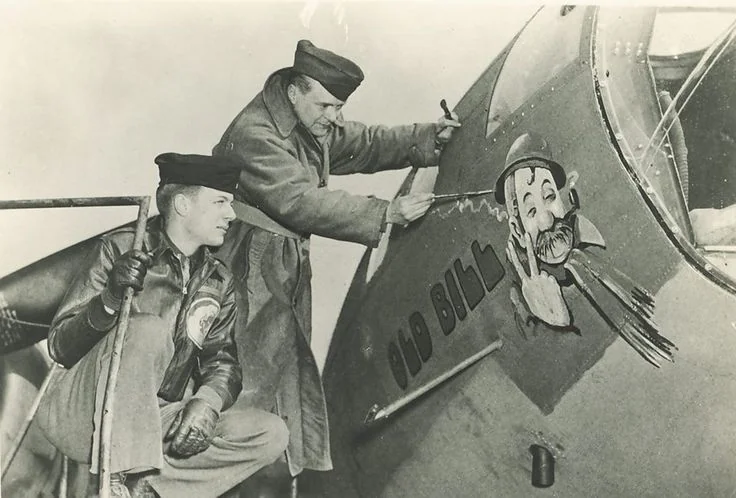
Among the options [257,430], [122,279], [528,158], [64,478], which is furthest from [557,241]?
[64,478]

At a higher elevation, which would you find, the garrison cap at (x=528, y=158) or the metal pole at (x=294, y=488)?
the garrison cap at (x=528, y=158)

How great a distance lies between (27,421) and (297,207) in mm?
1173

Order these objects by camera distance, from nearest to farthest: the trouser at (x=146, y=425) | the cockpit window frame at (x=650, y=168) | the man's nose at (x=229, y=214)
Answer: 1. the cockpit window frame at (x=650, y=168)
2. the trouser at (x=146, y=425)
3. the man's nose at (x=229, y=214)

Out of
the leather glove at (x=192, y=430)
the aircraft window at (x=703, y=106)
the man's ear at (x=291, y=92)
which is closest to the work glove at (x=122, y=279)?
the leather glove at (x=192, y=430)

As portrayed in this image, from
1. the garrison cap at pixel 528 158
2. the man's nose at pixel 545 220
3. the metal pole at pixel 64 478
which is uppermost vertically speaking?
the garrison cap at pixel 528 158

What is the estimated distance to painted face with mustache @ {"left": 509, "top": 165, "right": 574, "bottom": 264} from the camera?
10.1 feet

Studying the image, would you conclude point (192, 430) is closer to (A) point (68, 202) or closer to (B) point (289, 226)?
(B) point (289, 226)

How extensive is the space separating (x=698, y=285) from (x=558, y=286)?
42cm

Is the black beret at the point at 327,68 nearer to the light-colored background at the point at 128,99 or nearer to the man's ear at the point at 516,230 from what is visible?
the light-colored background at the point at 128,99

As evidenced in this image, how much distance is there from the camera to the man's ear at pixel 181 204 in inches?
133

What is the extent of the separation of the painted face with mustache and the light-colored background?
47 cm

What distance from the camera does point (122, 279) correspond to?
322cm

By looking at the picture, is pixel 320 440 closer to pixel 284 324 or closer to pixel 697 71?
pixel 284 324

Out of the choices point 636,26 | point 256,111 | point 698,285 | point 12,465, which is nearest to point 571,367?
point 698,285
